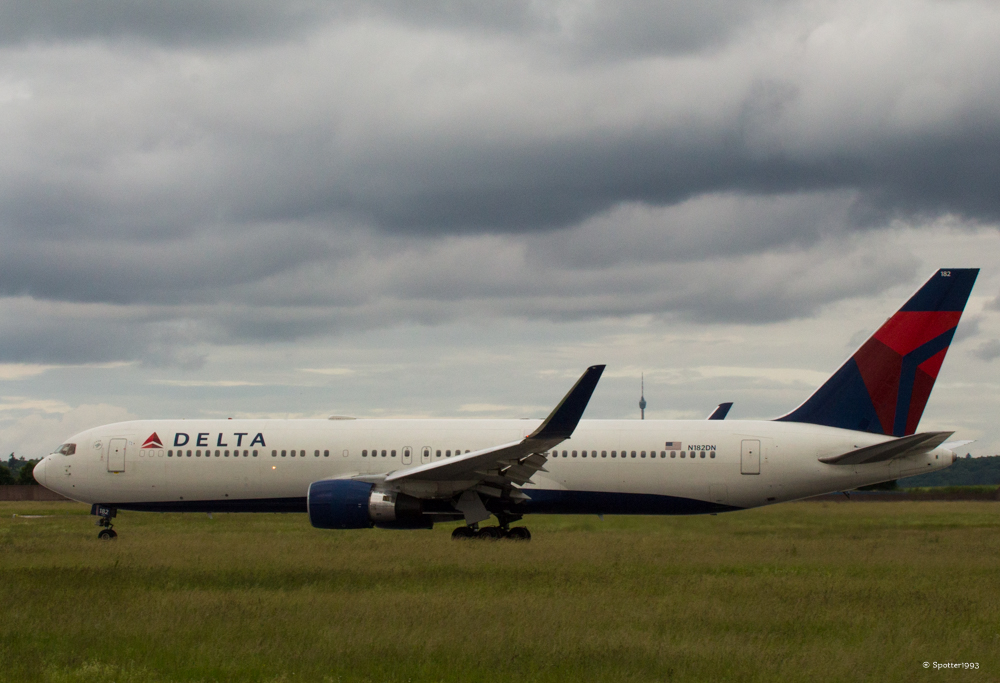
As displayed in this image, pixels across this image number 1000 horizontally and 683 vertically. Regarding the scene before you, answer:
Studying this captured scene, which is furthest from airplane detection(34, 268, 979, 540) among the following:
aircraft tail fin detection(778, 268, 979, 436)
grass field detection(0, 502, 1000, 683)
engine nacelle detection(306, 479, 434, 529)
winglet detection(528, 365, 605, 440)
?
winglet detection(528, 365, 605, 440)

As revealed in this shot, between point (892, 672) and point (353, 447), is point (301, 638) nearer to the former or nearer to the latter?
point (892, 672)

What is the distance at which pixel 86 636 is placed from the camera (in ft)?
34.7

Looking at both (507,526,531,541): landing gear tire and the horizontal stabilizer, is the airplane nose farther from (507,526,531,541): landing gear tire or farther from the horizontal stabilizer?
Result: the horizontal stabilizer

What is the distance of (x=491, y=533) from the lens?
23078 mm

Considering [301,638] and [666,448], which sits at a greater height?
[666,448]

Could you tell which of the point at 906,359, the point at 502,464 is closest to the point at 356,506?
the point at 502,464

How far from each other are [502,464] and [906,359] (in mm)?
10323

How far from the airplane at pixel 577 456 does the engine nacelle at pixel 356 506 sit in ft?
3.55

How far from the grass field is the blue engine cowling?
72cm

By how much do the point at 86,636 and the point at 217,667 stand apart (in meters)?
2.35

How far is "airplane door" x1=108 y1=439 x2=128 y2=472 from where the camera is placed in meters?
25.2

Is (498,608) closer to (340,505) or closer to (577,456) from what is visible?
(340,505)

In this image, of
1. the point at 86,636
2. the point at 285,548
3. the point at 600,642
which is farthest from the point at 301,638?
the point at 285,548

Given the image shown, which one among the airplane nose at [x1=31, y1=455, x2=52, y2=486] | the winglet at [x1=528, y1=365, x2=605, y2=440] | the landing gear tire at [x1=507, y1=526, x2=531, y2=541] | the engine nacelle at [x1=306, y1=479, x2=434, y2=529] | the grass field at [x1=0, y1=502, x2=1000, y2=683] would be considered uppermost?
the winglet at [x1=528, y1=365, x2=605, y2=440]
